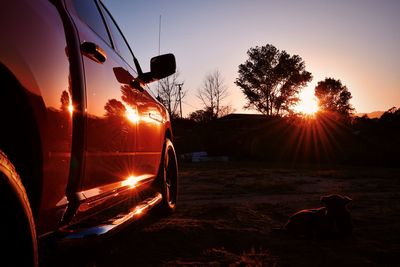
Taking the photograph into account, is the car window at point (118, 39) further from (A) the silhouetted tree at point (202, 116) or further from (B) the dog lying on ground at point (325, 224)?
(A) the silhouetted tree at point (202, 116)

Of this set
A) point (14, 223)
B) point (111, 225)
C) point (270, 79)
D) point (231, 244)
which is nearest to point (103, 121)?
point (111, 225)

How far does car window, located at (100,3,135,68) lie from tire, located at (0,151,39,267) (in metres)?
2.39

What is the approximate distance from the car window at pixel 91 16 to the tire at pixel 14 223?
149cm

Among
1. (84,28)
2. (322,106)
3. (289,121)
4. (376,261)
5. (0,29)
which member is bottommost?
(376,261)

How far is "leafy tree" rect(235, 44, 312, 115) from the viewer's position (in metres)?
47.2

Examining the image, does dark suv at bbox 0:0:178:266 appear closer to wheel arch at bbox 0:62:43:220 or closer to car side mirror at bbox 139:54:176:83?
wheel arch at bbox 0:62:43:220

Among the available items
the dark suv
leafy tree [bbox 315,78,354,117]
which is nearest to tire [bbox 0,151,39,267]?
the dark suv

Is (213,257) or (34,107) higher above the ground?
(34,107)

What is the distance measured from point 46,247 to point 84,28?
1208mm

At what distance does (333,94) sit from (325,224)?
197ft

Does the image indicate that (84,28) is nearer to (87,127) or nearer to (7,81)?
(87,127)

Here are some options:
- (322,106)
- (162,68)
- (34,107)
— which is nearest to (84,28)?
(34,107)

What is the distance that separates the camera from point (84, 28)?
245 cm

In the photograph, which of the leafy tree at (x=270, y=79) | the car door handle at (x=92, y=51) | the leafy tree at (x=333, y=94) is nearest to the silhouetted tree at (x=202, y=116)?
the leafy tree at (x=270, y=79)
